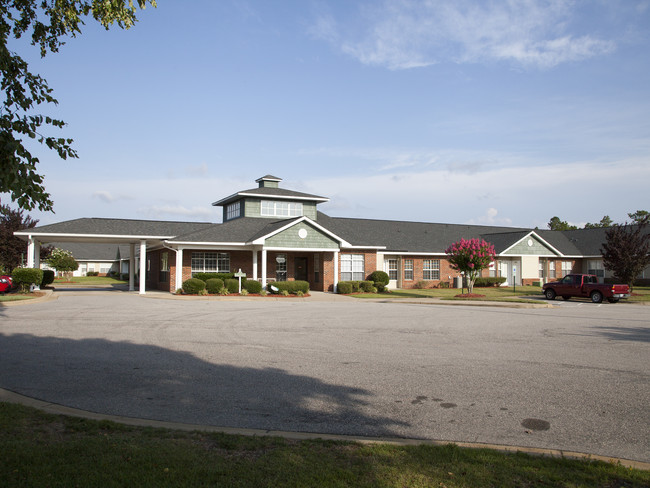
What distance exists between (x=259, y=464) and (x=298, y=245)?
94.8 ft

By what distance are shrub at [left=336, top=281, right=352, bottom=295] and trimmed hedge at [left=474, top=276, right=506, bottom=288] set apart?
1332 cm

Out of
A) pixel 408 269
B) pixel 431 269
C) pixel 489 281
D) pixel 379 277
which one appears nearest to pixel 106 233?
pixel 379 277

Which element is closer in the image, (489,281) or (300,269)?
(300,269)

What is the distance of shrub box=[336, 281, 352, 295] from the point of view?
34312 millimetres

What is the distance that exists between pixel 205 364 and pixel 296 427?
13.5ft

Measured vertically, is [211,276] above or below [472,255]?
below

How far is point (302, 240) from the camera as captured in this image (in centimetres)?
3403

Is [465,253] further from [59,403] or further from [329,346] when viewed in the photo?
[59,403]

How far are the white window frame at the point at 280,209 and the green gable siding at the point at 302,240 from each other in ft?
16.2

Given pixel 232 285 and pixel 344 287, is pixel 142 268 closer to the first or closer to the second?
pixel 232 285

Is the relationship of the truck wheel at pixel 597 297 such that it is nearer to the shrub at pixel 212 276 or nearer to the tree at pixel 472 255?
the tree at pixel 472 255

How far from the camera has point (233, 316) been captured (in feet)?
62.5

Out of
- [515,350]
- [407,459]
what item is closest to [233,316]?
[515,350]

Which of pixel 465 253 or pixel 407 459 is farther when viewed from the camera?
pixel 465 253
